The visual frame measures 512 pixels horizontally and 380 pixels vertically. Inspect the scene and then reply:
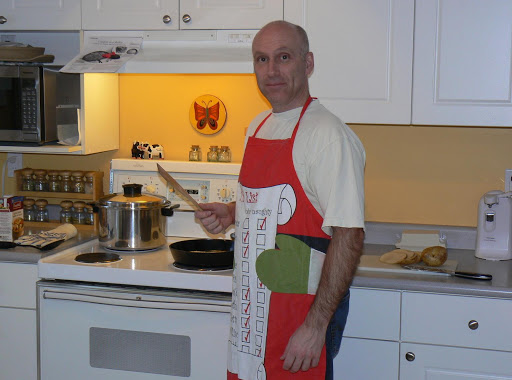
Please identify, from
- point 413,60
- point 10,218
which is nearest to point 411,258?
point 413,60

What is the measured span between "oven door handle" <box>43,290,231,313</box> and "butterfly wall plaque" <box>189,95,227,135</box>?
91cm

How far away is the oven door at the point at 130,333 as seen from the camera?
246cm

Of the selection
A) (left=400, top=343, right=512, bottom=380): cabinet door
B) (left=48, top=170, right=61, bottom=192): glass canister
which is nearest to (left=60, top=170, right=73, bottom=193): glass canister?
(left=48, top=170, right=61, bottom=192): glass canister

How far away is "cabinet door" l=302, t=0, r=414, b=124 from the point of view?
2.55 metres

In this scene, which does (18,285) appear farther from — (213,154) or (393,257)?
(393,257)

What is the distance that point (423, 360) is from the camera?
7.65 ft

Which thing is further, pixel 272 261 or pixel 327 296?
pixel 272 261

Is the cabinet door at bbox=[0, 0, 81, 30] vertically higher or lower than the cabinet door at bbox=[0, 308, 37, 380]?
higher

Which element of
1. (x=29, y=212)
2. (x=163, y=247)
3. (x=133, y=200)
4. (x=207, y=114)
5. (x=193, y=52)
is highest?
(x=193, y=52)

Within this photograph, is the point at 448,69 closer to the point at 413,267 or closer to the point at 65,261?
the point at 413,267

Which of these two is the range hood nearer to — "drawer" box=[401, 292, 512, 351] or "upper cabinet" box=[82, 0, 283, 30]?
"upper cabinet" box=[82, 0, 283, 30]

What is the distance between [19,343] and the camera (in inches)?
106

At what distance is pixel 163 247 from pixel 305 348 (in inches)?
46.9

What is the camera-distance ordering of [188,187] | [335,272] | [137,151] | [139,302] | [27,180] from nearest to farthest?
1. [335,272]
2. [139,302]
3. [188,187]
4. [137,151]
5. [27,180]
